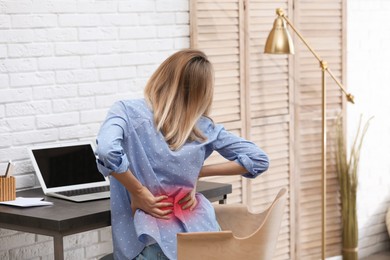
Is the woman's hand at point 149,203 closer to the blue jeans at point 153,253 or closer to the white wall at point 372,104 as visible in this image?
the blue jeans at point 153,253

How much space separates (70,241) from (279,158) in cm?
152

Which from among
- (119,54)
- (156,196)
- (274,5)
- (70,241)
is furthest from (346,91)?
(156,196)

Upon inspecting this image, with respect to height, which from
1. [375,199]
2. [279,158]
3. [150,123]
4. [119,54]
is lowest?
[375,199]

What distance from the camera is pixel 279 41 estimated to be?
14.9 ft

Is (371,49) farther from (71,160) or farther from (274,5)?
(71,160)

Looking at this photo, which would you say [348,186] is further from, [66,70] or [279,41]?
[66,70]

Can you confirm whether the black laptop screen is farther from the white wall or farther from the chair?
the white wall

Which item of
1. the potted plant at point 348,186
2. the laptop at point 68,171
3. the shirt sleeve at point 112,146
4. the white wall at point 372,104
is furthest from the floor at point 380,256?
the shirt sleeve at point 112,146

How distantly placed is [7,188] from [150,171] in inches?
26.2

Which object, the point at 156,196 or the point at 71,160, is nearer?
the point at 156,196

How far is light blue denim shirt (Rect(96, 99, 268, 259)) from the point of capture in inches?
123


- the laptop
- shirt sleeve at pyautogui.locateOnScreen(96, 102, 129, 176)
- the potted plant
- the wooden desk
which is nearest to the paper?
the wooden desk

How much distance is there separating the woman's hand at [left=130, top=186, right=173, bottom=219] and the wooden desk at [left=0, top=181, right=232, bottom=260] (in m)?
0.16

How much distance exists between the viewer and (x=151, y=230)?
3.16m
